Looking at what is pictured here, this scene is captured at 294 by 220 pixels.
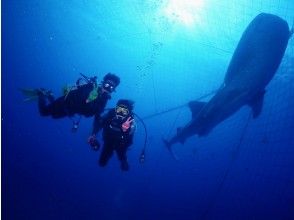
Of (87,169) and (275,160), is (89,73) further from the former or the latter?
(275,160)

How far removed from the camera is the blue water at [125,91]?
2322 centimetres

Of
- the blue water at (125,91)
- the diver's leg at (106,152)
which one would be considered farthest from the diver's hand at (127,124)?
the blue water at (125,91)

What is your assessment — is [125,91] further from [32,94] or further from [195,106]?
[32,94]

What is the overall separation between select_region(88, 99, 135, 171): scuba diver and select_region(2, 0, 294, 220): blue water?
10.1 metres

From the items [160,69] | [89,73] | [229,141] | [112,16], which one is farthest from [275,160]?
[112,16]

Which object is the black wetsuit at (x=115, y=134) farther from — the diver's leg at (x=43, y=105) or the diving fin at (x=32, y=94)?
the diving fin at (x=32, y=94)

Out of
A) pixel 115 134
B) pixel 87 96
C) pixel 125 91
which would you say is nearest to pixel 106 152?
pixel 115 134

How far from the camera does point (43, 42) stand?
104 ft

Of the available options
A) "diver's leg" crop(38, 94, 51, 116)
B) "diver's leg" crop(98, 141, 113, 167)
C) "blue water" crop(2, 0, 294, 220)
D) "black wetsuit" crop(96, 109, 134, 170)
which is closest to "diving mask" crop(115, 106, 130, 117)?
"black wetsuit" crop(96, 109, 134, 170)

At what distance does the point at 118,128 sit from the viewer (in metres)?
5.69

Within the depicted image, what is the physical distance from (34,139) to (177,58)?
2260cm

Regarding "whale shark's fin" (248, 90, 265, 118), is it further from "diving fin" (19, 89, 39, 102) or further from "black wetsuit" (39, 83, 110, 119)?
"diving fin" (19, 89, 39, 102)

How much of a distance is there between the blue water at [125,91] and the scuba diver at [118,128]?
10132mm

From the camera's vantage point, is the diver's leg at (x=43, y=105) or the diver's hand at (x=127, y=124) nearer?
the diver's hand at (x=127, y=124)
